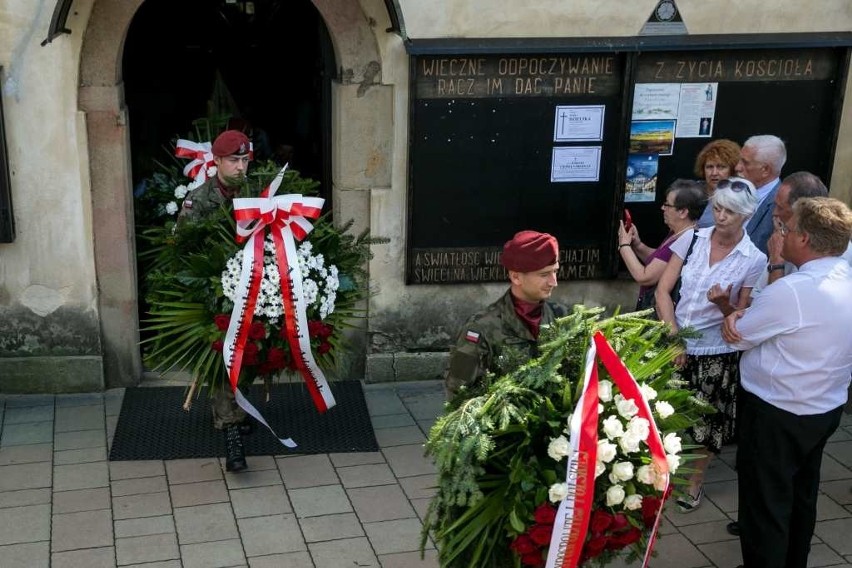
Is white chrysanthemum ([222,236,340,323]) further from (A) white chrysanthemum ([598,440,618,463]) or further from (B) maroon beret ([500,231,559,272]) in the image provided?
(A) white chrysanthemum ([598,440,618,463])

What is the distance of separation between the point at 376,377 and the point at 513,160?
167cm

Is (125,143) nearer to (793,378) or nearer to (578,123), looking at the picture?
(578,123)

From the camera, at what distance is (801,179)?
509 cm

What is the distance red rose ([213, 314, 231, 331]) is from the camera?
5.35m

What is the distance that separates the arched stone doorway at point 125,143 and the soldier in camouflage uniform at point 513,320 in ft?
7.80

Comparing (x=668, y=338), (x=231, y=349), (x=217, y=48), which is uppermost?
(x=217, y=48)

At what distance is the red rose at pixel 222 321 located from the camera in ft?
17.6

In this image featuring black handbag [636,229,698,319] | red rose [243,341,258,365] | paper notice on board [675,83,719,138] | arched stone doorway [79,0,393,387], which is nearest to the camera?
black handbag [636,229,698,319]

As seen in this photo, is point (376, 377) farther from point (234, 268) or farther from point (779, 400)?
point (779, 400)

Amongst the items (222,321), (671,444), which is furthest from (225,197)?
(671,444)

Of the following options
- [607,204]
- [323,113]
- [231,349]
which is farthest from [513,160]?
[231,349]

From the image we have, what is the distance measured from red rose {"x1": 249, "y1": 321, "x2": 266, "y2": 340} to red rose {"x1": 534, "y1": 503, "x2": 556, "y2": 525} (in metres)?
2.20

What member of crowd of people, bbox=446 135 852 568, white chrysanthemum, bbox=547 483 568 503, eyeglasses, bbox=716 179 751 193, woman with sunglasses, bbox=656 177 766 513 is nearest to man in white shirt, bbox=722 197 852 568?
crowd of people, bbox=446 135 852 568

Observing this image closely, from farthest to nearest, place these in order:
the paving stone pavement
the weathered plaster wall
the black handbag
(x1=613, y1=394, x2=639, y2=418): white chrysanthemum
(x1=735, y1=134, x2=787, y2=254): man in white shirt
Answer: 1. the weathered plaster wall
2. (x1=735, y1=134, x2=787, y2=254): man in white shirt
3. the black handbag
4. the paving stone pavement
5. (x1=613, y1=394, x2=639, y2=418): white chrysanthemum
